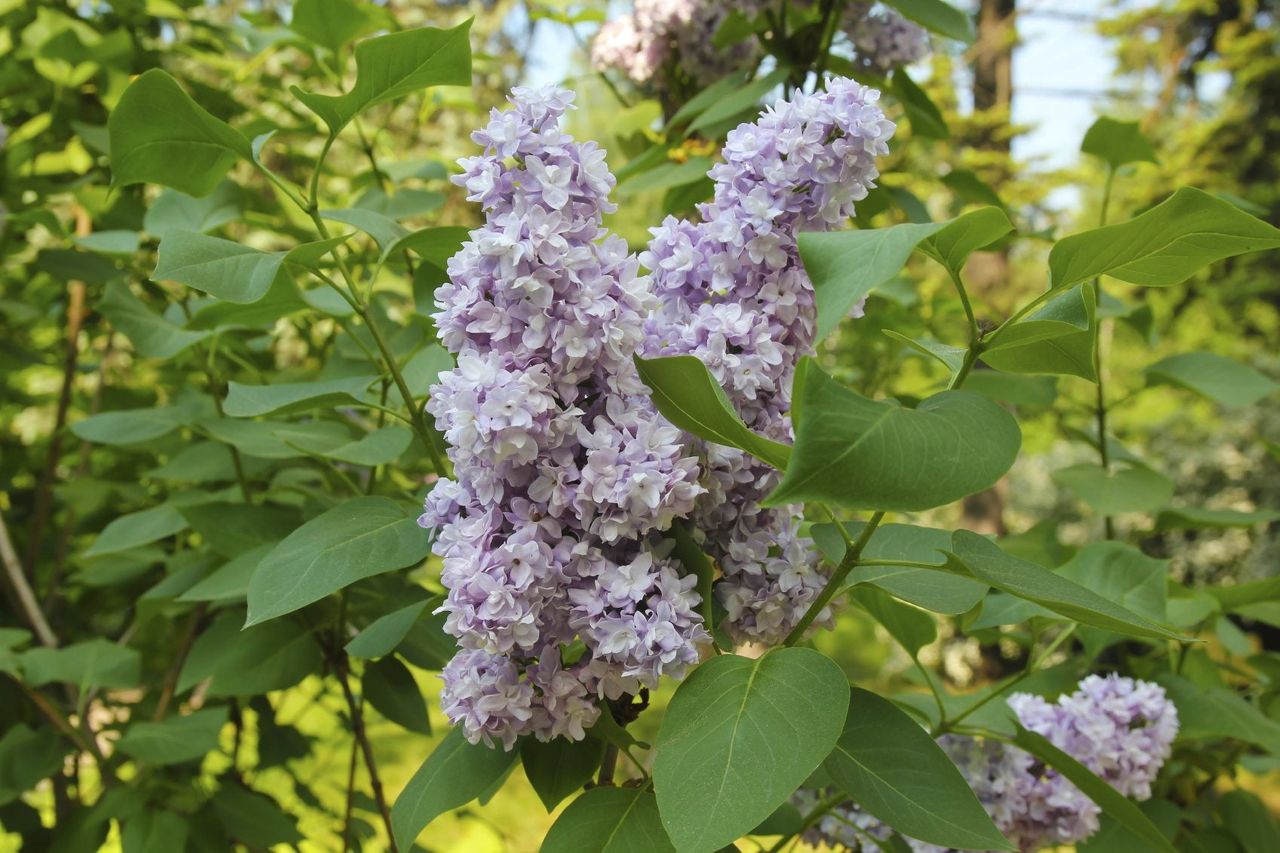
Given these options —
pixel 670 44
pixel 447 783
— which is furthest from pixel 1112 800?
pixel 670 44

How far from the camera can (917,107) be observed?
128 cm

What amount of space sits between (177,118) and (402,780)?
8.93 feet

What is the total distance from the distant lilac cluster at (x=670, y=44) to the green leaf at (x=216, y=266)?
0.81 m

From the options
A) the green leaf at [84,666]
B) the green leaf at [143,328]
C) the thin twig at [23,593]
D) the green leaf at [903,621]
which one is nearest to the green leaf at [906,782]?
the green leaf at [903,621]

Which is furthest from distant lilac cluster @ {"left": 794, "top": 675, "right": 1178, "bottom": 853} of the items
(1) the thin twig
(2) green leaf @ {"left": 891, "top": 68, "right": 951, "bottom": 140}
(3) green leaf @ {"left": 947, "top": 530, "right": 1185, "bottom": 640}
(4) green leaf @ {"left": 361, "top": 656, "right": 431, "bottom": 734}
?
(1) the thin twig

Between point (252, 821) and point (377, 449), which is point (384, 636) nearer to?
point (377, 449)

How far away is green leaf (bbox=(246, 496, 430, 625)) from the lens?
581 mm

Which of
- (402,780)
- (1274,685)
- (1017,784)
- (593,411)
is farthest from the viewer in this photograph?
(402,780)

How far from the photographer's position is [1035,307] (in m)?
0.58

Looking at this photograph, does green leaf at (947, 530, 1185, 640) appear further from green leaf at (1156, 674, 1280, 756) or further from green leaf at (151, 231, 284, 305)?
green leaf at (1156, 674, 1280, 756)

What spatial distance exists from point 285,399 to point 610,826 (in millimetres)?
348

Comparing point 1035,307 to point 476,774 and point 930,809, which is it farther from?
point 476,774

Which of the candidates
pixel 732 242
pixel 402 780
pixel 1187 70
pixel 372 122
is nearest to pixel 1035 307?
pixel 732 242

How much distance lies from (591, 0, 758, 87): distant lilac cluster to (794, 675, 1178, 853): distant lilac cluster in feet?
2.78
